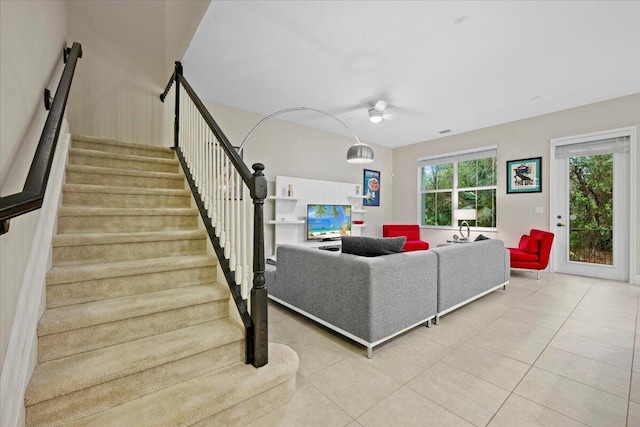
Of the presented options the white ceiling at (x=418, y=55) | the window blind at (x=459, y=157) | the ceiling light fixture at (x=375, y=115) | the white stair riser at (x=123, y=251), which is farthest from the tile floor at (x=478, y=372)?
the window blind at (x=459, y=157)

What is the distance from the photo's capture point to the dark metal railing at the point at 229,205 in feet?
5.20

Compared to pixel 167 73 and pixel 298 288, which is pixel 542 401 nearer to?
pixel 298 288

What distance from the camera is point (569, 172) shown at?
4957mm

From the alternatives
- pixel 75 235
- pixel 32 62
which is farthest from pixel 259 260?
pixel 32 62

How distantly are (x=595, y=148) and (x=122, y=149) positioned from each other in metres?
6.69

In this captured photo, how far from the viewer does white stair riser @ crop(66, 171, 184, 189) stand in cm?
232

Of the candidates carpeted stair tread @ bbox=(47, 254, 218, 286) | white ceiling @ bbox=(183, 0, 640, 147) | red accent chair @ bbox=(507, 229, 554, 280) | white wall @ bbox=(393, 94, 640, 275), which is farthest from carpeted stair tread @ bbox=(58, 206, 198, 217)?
white wall @ bbox=(393, 94, 640, 275)

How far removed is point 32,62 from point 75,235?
3.20 feet

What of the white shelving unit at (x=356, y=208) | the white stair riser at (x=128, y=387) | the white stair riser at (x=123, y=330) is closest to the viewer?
the white stair riser at (x=128, y=387)

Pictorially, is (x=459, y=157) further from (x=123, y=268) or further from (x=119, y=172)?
(x=123, y=268)

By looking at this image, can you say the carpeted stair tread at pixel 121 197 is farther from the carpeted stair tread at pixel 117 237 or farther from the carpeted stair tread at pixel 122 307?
the carpeted stair tread at pixel 122 307

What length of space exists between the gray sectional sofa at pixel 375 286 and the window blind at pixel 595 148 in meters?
3.10

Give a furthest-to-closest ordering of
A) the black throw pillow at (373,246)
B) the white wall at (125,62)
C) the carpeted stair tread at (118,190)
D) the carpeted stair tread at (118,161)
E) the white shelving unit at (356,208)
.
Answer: the white shelving unit at (356,208) < the white wall at (125,62) < the carpeted stair tread at (118,161) < the black throw pillow at (373,246) < the carpeted stair tread at (118,190)

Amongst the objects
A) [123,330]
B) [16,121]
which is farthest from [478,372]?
[16,121]
